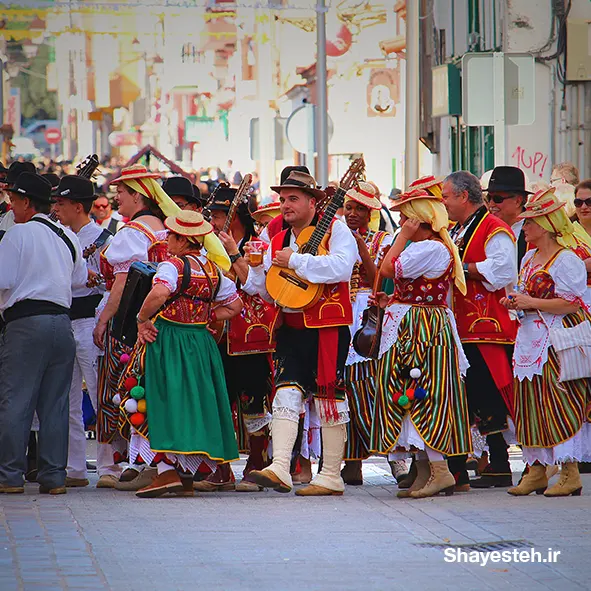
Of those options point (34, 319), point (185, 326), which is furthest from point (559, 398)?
point (34, 319)

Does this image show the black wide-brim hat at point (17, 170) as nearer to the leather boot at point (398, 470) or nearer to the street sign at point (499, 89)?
the leather boot at point (398, 470)

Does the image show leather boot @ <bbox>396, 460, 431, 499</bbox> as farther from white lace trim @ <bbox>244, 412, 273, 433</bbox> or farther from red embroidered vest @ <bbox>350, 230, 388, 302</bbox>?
red embroidered vest @ <bbox>350, 230, 388, 302</bbox>

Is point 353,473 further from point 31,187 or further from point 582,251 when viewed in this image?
point 31,187

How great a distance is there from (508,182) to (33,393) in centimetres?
386

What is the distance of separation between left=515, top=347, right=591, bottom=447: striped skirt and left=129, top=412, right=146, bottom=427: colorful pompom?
8.32 ft

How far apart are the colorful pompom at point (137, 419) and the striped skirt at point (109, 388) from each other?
2.58 ft

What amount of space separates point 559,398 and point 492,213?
6.22 feet

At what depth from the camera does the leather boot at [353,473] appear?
10797 mm

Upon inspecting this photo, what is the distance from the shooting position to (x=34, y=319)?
9.98 meters

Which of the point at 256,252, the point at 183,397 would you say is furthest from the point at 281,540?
the point at 256,252

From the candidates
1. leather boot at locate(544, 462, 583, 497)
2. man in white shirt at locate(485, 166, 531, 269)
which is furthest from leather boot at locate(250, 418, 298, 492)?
man in white shirt at locate(485, 166, 531, 269)

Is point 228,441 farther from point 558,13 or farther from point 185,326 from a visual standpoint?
point 558,13

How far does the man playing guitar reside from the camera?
9.77 m

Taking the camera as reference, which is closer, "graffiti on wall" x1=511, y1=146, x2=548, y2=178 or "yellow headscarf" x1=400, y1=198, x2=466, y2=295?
"yellow headscarf" x1=400, y1=198, x2=466, y2=295
